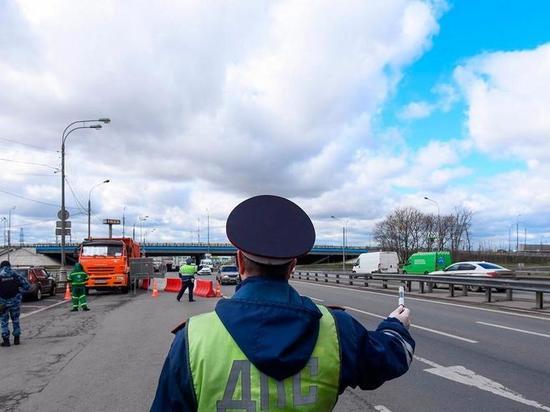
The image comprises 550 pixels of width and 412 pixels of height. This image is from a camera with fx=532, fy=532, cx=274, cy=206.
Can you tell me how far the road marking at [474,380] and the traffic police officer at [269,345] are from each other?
5.15m

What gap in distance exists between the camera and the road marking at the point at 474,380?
646 cm

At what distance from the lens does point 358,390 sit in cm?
720

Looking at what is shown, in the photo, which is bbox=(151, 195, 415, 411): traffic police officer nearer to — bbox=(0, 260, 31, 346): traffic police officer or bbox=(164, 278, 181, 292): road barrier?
bbox=(0, 260, 31, 346): traffic police officer

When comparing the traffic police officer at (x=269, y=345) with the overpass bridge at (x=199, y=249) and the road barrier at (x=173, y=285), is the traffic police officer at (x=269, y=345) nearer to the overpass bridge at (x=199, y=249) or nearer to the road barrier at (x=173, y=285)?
the road barrier at (x=173, y=285)

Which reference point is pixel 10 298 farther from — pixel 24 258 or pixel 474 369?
pixel 24 258

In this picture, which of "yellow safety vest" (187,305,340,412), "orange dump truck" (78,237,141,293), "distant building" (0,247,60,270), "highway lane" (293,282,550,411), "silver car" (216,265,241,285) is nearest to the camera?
"yellow safety vest" (187,305,340,412)

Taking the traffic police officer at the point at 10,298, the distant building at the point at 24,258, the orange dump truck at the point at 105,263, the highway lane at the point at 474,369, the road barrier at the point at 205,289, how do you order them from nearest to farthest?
the highway lane at the point at 474,369
the traffic police officer at the point at 10,298
the road barrier at the point at 205,289
the orange dump truck at the point at 105,263
the distant building at the point at 24,258

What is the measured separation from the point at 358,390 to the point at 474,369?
2.20 meters

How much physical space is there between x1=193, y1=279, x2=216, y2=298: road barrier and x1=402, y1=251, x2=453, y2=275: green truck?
20.3m

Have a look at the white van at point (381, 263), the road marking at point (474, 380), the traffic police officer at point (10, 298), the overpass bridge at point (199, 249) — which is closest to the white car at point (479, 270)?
the white van at point (381, 263)

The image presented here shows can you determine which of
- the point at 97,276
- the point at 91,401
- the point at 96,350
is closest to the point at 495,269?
the point at 97,276

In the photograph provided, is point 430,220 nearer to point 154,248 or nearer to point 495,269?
point 154,248

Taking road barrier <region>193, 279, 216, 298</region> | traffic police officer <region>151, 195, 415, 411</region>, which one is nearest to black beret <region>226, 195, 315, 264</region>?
traffic police officer <region>151, 195, 415, 411</region>

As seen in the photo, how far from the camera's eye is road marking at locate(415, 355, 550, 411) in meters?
6.46
